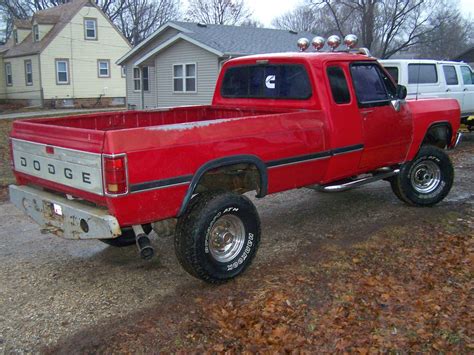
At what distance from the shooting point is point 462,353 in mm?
3291

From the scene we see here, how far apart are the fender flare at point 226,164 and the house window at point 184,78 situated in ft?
56.9

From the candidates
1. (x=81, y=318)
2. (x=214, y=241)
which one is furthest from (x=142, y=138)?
(x=81, y=318)

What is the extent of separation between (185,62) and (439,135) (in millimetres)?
16172

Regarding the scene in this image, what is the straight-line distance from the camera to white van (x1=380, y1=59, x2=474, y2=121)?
38.2ft

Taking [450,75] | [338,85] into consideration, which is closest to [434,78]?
[450,75]

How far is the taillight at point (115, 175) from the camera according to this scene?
11.5 ft

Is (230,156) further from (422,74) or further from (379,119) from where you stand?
(422,74)

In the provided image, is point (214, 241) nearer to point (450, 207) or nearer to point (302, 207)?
point (302, 207)

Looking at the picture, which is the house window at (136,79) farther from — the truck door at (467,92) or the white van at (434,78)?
the truck door at (467,92)

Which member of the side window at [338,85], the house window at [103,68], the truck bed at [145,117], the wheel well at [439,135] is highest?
the house window at [103,68]

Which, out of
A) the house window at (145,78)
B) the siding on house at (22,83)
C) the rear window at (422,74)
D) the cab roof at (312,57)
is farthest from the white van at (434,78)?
the siding on house at (22,83)

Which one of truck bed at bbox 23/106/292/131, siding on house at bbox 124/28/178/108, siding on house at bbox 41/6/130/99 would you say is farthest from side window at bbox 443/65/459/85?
siding on house at bbox 41/6/130/99

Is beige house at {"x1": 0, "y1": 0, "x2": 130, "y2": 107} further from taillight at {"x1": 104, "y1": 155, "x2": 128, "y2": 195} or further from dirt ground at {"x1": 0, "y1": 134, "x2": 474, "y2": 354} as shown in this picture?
taillight at {"x1": 104, "y1": 155, "x2": 128, "y2": 195}

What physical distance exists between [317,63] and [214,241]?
7.64ft
